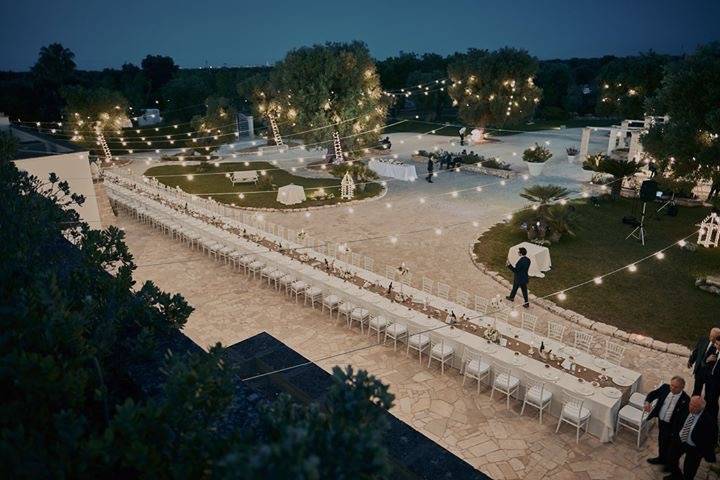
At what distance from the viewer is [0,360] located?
8.16ft

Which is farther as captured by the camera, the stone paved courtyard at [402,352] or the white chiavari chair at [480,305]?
the white chiavari chair at [480,305]

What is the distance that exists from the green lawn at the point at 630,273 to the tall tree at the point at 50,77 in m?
45.3

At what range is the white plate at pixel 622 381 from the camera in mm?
7209

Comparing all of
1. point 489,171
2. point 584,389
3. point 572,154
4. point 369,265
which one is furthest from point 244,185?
point 584,389

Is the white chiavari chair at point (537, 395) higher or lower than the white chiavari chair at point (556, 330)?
lower

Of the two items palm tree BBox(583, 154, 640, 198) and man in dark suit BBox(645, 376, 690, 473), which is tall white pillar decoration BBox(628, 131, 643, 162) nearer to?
palm tree BBox(583, 154, 640, 198)

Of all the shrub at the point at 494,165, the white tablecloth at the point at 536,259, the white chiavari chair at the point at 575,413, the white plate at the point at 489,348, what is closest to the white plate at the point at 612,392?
the white chiavari chair at the point at 575,413

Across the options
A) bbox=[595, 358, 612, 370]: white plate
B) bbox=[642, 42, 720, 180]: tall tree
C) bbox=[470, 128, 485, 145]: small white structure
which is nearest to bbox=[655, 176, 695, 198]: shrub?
bbox=[642, 42, 720, 180]: tall tree

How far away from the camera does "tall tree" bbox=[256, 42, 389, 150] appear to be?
988 inches

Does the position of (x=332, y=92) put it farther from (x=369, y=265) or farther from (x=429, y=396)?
(x=429, y=396)

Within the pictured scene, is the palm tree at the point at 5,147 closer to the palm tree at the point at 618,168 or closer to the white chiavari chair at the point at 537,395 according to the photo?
the white chiavari chair at the point at 537,395

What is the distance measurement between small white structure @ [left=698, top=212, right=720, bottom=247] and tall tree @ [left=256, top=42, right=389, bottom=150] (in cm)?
1660

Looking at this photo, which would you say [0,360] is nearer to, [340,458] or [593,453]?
[340,458]

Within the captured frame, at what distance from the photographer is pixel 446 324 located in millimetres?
8945
